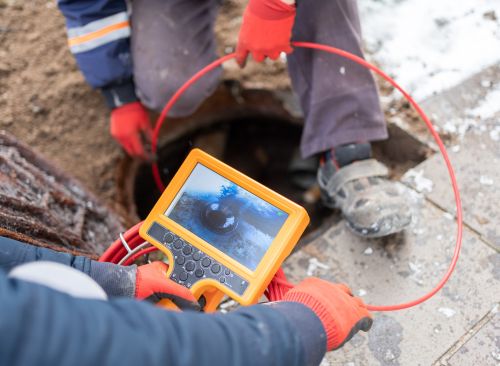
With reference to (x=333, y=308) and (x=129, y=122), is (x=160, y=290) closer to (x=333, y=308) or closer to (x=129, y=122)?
(x=333, y=308)

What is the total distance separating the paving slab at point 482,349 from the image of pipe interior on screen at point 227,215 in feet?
1.86

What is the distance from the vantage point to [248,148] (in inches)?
96.7

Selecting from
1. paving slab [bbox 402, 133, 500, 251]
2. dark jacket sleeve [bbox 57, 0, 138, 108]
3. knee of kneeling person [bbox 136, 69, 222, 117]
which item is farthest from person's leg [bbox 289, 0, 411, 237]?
dark jacket sleeve [bbox 57, 0, 138, 108]

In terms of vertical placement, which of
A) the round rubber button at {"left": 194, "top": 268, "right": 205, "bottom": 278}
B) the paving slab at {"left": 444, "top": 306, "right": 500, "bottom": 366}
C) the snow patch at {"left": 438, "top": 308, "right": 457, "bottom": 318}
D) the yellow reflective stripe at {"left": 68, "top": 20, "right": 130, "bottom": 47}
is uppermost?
the yellow reflective stripe at {"left": 68, "top": 20, "right": 130, "bottom": 47}

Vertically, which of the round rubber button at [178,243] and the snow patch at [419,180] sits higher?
the round rubber button at [178,243]

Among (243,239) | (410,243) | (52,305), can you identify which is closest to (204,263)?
(243,239)

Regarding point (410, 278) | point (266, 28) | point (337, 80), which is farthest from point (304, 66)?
point (410, 278)

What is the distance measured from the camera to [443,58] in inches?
67.5

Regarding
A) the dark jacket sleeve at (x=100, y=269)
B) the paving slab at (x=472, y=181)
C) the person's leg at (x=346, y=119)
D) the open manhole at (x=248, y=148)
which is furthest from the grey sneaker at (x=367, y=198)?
the dark jacket sleeve at (x=100, y=269)

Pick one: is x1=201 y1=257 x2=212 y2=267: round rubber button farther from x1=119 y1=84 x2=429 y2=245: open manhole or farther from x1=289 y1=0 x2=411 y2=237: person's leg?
x1=119 y1=84 x2=429 y2=245: open manhole

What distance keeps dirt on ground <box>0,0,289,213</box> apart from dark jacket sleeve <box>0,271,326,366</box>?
3.60 feet

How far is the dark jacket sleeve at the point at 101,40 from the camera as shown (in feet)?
4.64

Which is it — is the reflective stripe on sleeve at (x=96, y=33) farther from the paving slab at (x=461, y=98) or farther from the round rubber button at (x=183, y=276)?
the paving slab at (x=461, y=98)

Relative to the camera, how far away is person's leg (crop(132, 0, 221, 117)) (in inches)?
61.6
